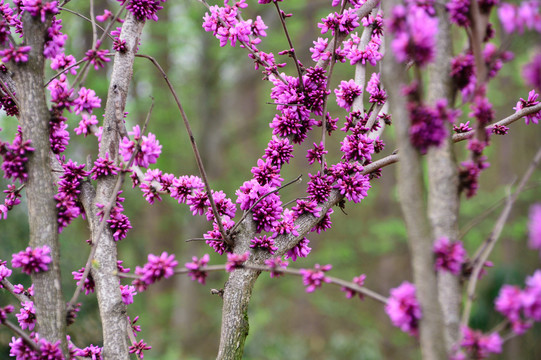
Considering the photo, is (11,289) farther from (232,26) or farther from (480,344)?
(480,344)

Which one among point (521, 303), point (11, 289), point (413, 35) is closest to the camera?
point (521, 303)

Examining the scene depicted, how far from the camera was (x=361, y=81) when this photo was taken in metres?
2.79

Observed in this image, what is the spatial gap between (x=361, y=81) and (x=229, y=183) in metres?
7.74

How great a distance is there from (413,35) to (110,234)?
154cm

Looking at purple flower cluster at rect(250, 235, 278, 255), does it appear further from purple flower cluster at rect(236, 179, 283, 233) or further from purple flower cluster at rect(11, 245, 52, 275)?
purple flower cluster at rect(11, 245, 52, 275)

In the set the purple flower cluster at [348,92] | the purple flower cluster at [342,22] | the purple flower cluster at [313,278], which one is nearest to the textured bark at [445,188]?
the purple flower cluster at [313,278]

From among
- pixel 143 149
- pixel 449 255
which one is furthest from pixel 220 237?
pixel 449 255

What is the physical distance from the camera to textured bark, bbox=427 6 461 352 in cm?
166

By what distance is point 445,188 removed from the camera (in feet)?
5.67

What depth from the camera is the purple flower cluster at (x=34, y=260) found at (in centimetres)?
192

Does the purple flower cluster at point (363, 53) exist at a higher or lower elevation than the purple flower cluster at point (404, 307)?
higher

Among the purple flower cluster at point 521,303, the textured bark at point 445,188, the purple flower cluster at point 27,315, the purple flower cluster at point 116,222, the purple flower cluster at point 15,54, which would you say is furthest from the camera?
the purple flower cluster at point 116,222

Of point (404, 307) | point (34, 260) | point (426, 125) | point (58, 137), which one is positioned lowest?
point (404, 307)

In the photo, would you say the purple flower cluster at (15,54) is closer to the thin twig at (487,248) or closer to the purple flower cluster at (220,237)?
the purple flower cluster at (220,237)
